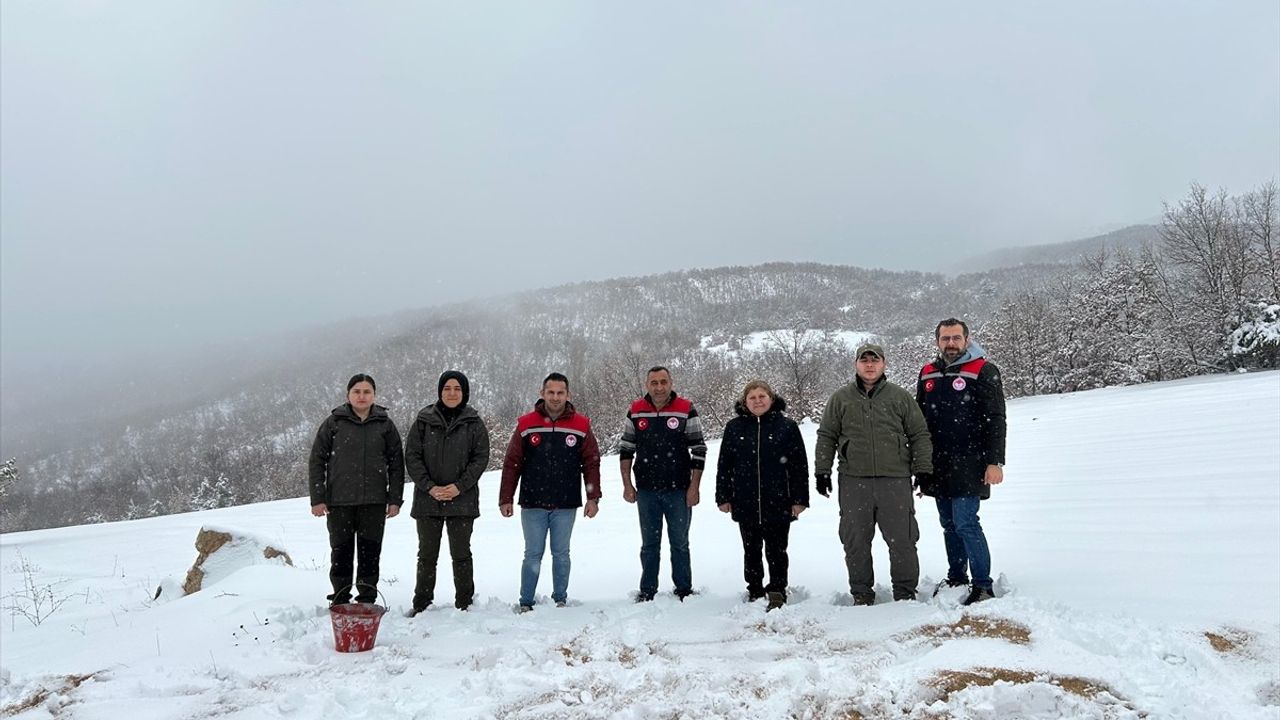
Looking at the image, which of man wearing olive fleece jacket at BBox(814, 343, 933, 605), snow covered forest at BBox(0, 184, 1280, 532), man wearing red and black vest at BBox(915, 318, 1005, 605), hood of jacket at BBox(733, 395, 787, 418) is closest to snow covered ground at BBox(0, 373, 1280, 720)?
man wearing olive fleece jacket at BBox(814, 343, 933, 605)

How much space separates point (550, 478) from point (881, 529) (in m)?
2.68

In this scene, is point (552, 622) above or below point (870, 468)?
below

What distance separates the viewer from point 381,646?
4492 mm

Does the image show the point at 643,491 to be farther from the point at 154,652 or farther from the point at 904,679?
the point at 154,652

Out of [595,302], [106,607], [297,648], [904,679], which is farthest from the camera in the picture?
[595,302]

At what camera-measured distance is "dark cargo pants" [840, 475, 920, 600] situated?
4914mm

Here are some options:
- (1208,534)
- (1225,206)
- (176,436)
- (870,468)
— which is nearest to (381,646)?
(870,468)

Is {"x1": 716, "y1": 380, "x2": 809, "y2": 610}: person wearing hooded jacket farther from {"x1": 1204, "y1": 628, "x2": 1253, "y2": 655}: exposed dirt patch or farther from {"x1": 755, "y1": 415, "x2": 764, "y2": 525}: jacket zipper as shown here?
{"x1": 1204, "y1": 628, "x2": 1253, "y2": 655}: exposed dirt patch

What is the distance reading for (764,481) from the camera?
5.25 meters

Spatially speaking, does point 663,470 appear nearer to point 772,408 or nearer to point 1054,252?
point 772,408

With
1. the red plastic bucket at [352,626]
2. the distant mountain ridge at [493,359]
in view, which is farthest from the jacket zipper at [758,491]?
the distant mountain ridge at [493,359]

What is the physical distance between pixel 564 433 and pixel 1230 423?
12.7 meters

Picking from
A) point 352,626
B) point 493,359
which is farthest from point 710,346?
point 352,626

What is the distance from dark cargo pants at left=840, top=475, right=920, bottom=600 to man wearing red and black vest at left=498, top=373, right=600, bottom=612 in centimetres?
206
